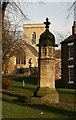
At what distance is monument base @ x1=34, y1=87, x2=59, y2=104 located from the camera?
9.84 m

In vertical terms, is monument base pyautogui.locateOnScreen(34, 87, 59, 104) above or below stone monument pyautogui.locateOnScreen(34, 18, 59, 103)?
below

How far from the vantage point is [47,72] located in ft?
34.7

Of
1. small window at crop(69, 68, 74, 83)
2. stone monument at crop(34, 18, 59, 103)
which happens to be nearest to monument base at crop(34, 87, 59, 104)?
stone monument at crop(34, 18, 59, 103)

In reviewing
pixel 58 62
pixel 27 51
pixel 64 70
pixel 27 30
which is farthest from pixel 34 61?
pixel 64 70

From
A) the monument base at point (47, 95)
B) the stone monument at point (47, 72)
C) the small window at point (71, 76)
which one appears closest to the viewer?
the monument base at point (47, 95)

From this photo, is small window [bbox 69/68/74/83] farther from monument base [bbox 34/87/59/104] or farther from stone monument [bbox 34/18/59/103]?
monument base [bbox 34/87/59/104]

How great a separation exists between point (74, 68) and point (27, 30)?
4854cm

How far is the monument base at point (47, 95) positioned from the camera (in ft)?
32.3

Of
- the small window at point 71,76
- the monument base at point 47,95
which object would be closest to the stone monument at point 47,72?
the monument base at point 47,95

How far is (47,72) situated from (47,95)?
1514 mm

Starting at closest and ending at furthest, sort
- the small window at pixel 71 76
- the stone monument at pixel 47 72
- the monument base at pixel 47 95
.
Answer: the monument base at pixel 47 95, the stone monument at pixel 47 72, the small window at pixel 71 76

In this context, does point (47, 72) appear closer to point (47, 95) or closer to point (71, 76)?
point (47, 95)

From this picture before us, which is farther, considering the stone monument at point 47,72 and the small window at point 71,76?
the small window at point 71,76

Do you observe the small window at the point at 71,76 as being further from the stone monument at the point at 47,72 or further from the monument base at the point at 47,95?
the monument base at the point at 47,95
